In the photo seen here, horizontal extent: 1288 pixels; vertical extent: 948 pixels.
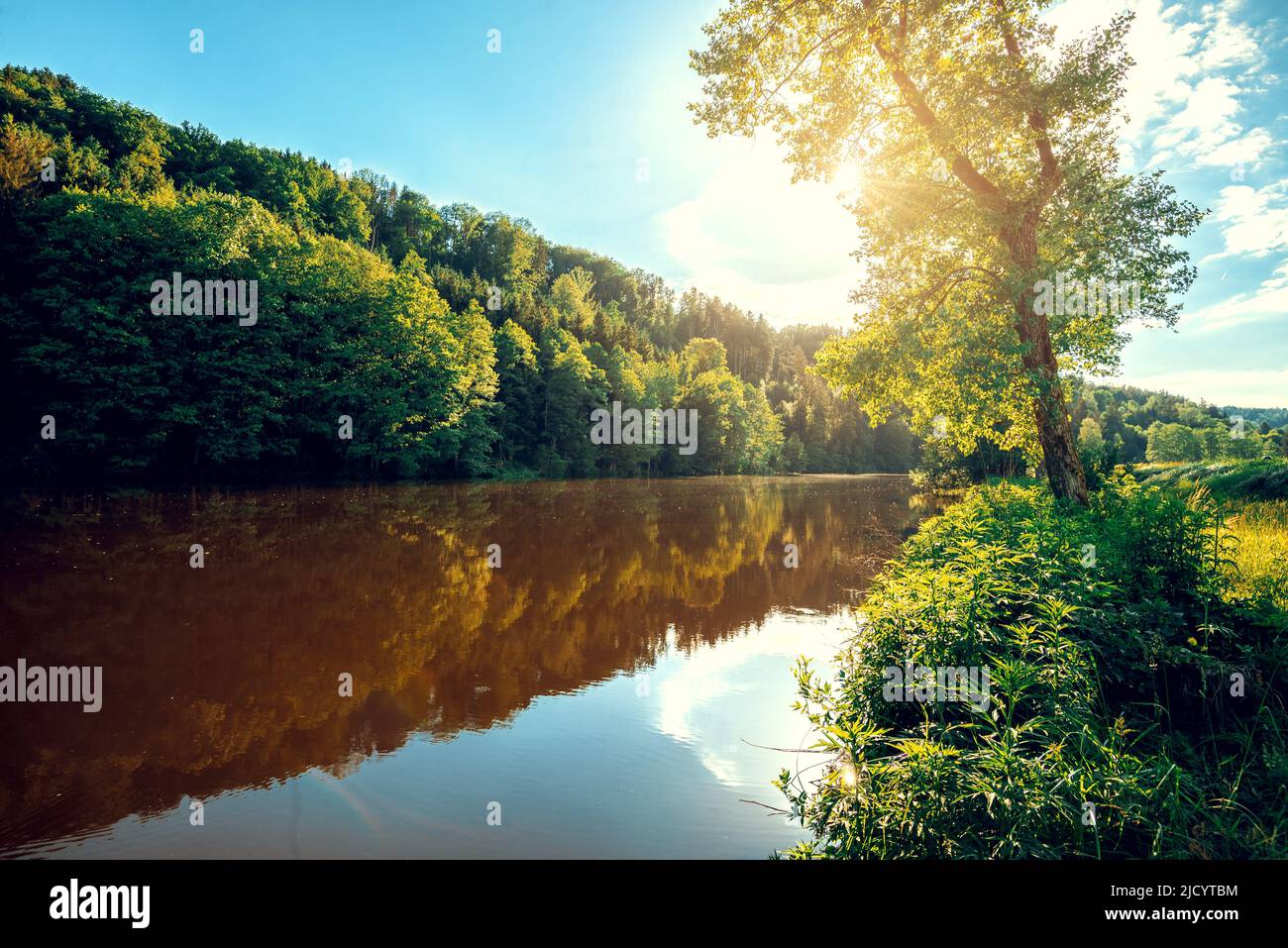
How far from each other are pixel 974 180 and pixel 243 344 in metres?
40.9

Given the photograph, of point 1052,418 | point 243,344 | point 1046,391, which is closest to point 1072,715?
point 1046,391

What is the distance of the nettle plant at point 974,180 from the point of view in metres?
10.7

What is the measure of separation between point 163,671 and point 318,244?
45516 mm

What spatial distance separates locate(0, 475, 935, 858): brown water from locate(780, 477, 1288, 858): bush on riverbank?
1020 millimetres

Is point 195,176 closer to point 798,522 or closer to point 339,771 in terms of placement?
point 798,522

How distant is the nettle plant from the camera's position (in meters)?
10.7

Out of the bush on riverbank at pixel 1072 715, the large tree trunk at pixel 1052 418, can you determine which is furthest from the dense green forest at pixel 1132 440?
the bush on riverbank at pixel 1072 715

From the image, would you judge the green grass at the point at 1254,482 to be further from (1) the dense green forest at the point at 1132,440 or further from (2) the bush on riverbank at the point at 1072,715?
(2) the bush on riverbank at the point at 1072,715

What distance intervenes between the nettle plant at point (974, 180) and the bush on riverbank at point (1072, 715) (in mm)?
5028

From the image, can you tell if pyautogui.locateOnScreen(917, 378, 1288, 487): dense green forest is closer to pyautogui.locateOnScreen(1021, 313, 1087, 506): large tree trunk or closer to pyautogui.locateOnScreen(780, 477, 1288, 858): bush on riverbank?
pyautogui.locateOnScreen(1021, 313, 1087, 506): large tree trunk

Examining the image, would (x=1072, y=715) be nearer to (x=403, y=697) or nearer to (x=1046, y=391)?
(x=403, y=697)

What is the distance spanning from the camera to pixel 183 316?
3362 cm

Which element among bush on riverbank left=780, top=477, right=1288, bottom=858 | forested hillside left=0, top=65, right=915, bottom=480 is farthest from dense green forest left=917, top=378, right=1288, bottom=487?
forested hillside left=0, top=65, right=915, bottom=480
